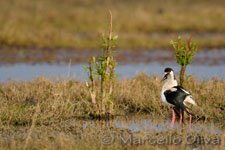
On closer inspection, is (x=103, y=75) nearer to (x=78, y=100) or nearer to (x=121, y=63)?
(x=78, y=100)

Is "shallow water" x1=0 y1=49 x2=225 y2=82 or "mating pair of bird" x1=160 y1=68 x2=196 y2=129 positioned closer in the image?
"mating pair of bird" x1=160 y1=68 x2=196 y2=129

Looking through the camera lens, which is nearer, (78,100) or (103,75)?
(103,75)

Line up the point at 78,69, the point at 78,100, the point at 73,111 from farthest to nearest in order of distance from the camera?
the point at 78,69 < the point at 78,100 < the point at 73,111

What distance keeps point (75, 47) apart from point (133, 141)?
11.5m

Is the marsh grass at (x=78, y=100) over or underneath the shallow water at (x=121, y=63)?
underneath

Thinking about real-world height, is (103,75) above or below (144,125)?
above

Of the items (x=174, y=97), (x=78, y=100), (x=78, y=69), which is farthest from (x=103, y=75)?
(x=78, y=69)

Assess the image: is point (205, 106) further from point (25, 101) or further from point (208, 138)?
point (25, 101)

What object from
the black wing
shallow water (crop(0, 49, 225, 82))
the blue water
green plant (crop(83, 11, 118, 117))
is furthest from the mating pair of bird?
the blue water

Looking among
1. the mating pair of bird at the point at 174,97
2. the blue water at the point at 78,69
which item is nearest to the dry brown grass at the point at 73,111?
the mating pair of bird at the point at 174,97

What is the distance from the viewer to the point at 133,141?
6301 mm

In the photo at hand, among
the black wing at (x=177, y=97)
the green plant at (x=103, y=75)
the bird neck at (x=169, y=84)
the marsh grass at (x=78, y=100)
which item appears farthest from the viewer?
the green plant at (x=103, y=75)

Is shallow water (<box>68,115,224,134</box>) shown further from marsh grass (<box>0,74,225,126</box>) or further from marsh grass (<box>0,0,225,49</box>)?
marsh grass (<box>0,0,225,49</box>)

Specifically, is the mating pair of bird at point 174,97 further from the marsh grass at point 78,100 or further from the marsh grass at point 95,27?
the marsh grass at point 95,27
